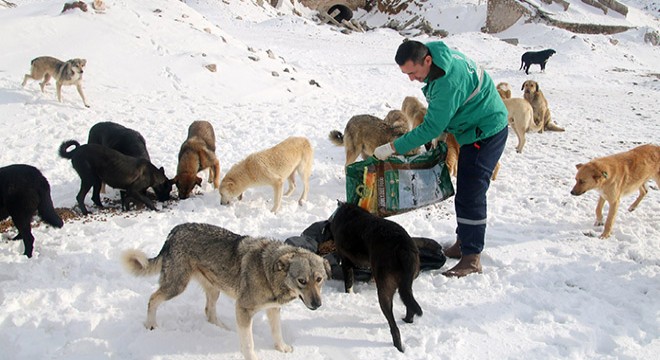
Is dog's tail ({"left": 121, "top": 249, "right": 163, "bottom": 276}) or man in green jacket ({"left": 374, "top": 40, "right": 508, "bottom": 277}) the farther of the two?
man in green jacket ({"left": 374, "top": 40, "right": 508, "bottom": 277})

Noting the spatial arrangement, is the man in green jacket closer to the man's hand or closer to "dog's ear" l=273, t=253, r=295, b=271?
the man's hand

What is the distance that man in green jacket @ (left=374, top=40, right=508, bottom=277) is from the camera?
425 cm

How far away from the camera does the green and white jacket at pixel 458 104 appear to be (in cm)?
425

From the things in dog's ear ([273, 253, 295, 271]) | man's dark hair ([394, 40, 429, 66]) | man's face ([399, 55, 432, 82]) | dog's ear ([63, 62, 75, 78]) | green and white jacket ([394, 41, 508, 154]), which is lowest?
dog's ear ([63, 62, 75, 78])

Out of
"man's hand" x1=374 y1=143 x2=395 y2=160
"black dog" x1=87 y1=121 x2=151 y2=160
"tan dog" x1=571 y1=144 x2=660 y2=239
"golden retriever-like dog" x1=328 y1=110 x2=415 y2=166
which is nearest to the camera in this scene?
"man's hand" x1=374 y1=143 x2=395 y2=160

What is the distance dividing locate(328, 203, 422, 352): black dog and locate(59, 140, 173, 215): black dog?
3059 millimetres

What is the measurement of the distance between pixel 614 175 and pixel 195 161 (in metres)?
5.98

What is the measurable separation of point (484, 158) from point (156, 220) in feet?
13.7

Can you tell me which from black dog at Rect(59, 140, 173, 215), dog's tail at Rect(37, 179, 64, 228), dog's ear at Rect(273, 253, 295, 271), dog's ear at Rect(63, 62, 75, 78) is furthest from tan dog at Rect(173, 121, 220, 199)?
dog's ear at Rect(63, 62, 75, 78)

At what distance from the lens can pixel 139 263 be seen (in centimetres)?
399

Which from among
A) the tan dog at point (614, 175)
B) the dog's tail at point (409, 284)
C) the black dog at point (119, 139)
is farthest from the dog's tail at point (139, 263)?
the tan dog at point (614, 175)

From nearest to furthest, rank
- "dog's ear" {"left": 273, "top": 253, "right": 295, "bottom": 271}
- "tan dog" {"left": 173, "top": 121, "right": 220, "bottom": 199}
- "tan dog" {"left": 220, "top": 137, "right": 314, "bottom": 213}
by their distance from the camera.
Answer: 1. "dog's ear" {"left": 273, "top": 253, "right": 295, "bottom": 271}
2. "tan dog" {"left": 220, "top": 137, "right": 314, "bottom": 213}
3. "tan dog" {"left": 173, "top": 121, "right": 220, "bottom": 199}

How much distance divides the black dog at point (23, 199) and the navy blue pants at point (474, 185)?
4.61 metres

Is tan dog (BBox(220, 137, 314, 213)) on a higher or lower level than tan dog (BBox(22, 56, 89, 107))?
lower
